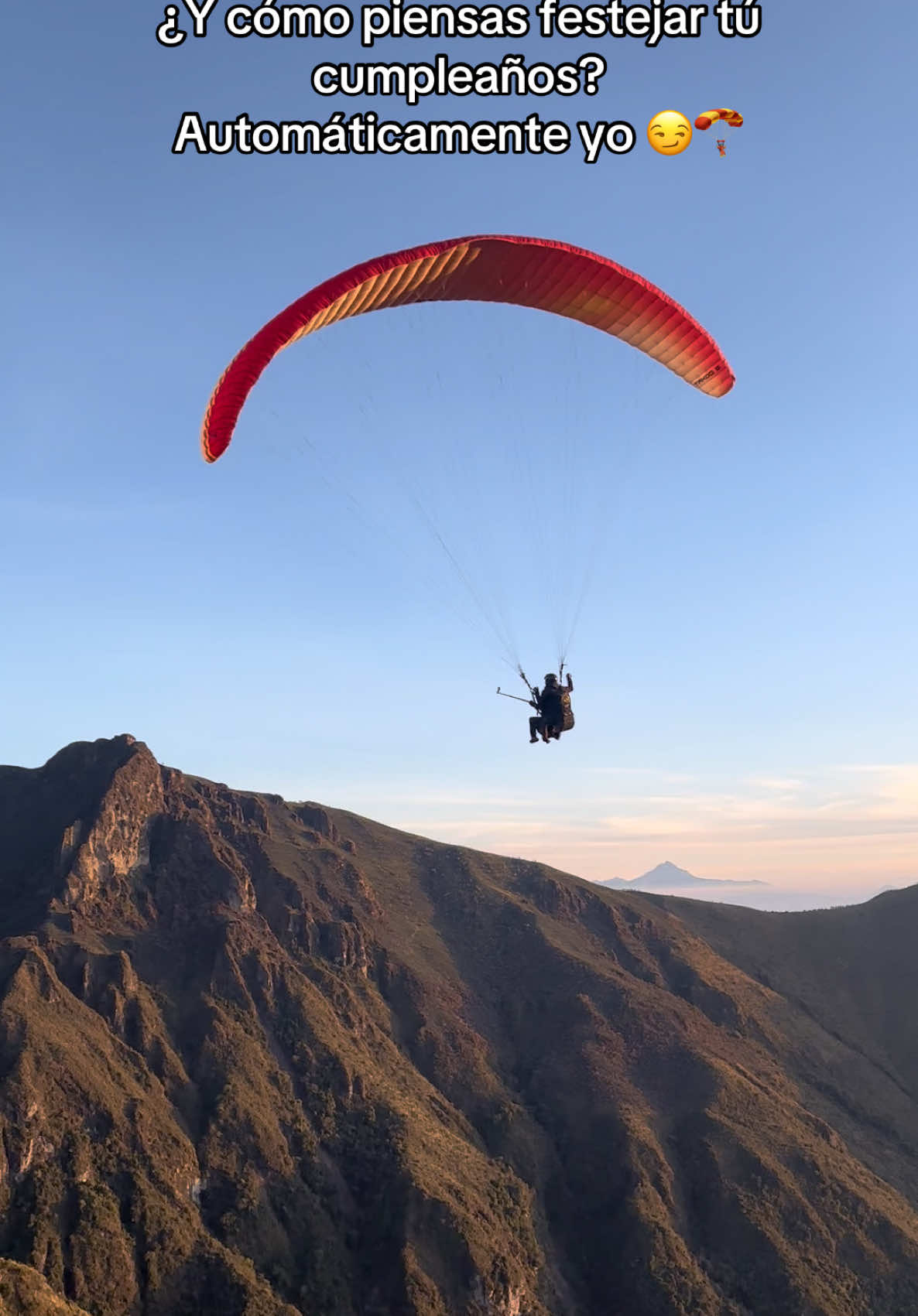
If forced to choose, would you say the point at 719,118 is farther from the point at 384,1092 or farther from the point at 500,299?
the point at 384,1092

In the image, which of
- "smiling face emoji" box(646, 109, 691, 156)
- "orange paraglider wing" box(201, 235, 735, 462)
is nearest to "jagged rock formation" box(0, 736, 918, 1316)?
"orange paraglider wing" box(201, 235, 735, 462)

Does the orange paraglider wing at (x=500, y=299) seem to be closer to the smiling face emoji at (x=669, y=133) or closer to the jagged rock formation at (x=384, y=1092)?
the smiling face emoji at (x=669, y=133)

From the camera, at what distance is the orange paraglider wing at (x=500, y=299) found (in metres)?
41.0

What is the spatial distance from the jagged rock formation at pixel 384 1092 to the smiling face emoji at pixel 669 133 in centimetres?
6802

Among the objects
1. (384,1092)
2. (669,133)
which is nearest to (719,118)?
(669,133)

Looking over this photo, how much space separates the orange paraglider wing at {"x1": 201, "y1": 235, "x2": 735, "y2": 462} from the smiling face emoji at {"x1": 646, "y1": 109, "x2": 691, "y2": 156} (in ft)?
15.2

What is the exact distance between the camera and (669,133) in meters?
43.4

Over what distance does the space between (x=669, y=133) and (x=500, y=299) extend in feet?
30.2

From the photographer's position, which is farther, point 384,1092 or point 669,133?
point 384,1092

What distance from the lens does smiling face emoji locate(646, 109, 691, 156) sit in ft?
142

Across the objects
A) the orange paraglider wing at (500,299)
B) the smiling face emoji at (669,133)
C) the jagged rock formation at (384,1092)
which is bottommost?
the jagged rock formation at (384,1092)

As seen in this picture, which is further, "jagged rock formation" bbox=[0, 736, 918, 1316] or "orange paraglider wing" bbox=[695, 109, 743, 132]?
"jagged rock formation" bbox=[0, 736, 918, 1316]

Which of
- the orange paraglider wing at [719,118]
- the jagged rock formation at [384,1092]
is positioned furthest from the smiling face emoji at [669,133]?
the jagged rock formation at [384,1092]

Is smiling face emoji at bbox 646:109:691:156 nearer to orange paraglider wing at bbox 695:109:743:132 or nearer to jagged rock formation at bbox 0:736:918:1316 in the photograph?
orange paraglider wing at bbox 695:109:743:132
